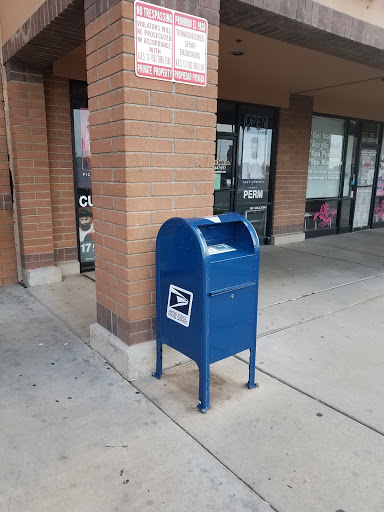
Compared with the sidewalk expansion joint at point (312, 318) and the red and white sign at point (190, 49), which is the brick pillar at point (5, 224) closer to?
the red and white sign at point (190, 49)

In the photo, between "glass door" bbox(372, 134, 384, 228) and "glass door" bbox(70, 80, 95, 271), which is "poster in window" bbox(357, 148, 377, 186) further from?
"glass door" bbox(70, 80, 95, 271)

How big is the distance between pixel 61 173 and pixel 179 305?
136 inches

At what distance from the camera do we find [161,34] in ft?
8.72

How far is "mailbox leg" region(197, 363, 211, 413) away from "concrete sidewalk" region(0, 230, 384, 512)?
70 millimetres

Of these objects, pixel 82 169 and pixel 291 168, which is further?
pixel 291 168

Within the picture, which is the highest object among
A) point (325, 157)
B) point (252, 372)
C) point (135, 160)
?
point (325, 157)

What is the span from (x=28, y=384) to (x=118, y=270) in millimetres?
1053

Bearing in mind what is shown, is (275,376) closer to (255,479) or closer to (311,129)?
(255,479)

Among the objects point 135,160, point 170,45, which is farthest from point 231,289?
point 170,45

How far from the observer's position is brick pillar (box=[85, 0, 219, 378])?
2625mm

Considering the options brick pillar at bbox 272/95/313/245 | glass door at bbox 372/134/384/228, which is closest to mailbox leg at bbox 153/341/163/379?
brick pillar at bbox 272/95/313/245

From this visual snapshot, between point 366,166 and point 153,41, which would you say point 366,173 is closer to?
point 366,166

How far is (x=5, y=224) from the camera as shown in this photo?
5070 mm

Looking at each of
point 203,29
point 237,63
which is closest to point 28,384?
point 203,29
